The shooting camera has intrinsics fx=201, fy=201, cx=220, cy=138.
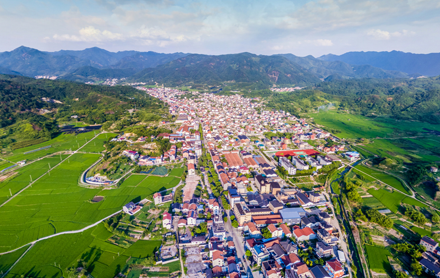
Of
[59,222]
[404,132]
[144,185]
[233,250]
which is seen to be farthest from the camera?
[404,132]

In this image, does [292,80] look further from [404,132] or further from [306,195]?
[306,195]

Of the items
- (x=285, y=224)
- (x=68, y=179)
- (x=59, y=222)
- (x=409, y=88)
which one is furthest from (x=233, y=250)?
(x=409, y=88)

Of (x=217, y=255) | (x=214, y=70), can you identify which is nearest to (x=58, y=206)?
(x=217, y=255)

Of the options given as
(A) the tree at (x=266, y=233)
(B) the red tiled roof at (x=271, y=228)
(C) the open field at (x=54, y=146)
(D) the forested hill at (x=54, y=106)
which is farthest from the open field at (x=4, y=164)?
(B) the red tiled roof at (x=271, y=228)

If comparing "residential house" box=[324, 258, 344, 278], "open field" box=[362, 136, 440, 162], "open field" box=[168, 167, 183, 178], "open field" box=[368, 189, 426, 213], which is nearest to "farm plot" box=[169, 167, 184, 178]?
"open field" box=[168, 167, 183, 178]

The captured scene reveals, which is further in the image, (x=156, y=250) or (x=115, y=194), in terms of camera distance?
(x=115, y=194)

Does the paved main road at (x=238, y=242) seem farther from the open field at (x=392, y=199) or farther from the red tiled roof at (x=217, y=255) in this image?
the open field at (x=392, y=199)
